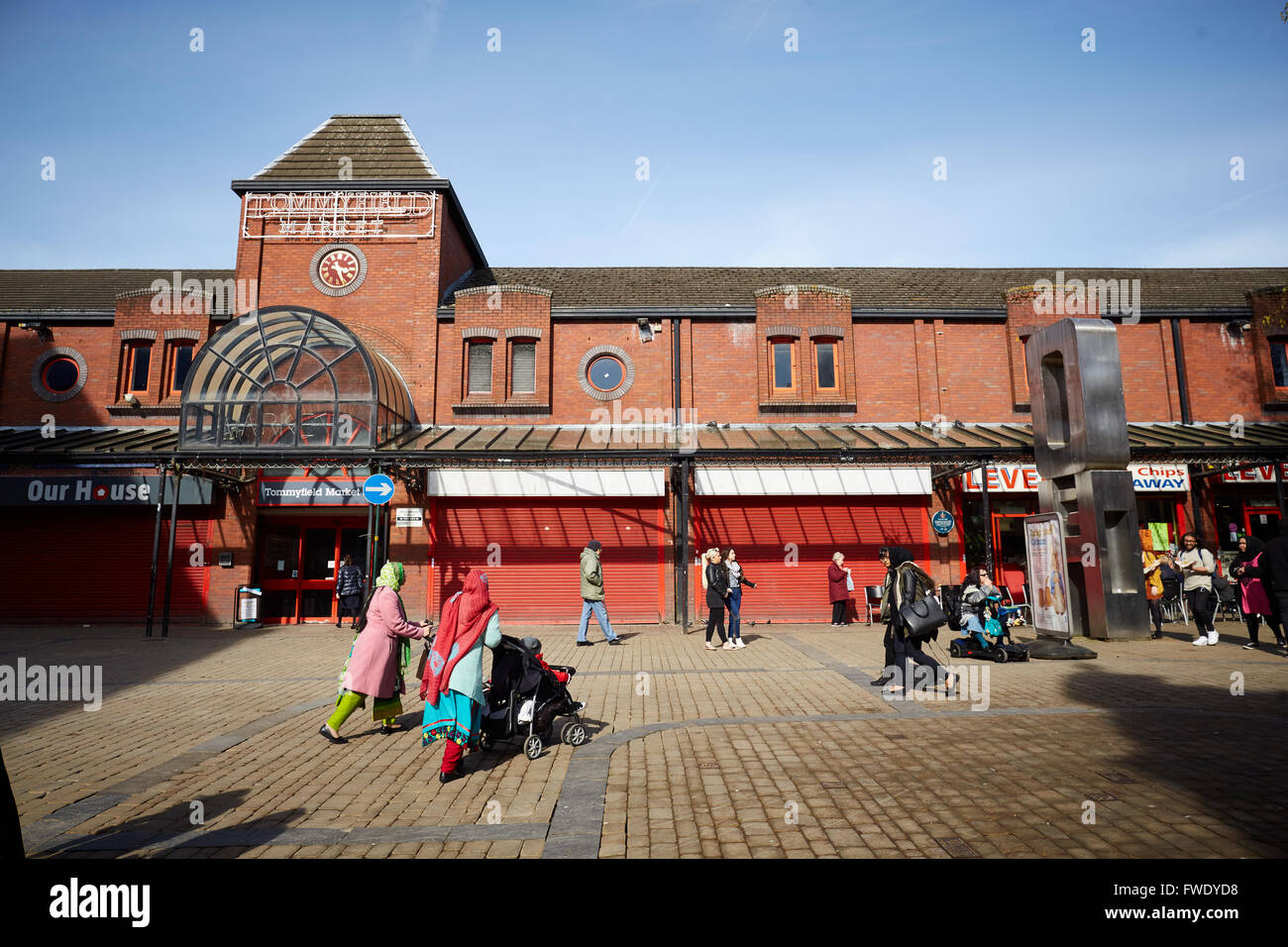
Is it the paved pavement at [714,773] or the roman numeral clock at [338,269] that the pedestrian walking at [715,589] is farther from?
the roman numeral clock at [338,269]

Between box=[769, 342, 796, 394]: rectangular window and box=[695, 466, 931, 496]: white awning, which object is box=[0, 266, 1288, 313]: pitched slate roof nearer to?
box=[769, 342, 796, 394]: rectangular window

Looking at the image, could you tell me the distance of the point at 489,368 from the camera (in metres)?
16.7

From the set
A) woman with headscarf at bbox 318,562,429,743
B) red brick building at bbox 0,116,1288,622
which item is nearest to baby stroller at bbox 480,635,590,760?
woman with headscarf at bbox 318,562,429,743

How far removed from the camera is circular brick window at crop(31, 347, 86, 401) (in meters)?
16.7

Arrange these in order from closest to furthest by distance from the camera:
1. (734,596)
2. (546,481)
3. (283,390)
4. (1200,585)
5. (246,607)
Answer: (1200,585)
(734,596)
(283,390)
(246,607)
(546,481)

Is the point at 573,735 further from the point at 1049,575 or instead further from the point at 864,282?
the point at 864,282

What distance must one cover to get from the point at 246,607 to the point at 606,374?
9.96 m

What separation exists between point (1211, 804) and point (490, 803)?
4504 mm

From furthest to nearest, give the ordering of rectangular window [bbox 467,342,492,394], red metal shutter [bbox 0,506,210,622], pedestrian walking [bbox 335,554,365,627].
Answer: rectangular window [bbox 467,342,492,394] < red metal shutter [bbox 0,506,210,622] < pedestrian walking [bbox 335,554,365,627]

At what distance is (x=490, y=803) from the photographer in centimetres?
428

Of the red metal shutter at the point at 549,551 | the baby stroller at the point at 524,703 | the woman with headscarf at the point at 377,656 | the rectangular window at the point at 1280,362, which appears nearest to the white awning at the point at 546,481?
the red metal shutter at the point at 549,551

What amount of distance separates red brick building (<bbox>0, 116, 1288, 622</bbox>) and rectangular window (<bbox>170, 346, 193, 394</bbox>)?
2.6 inches

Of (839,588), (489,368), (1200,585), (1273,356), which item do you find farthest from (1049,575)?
(1273,356)
